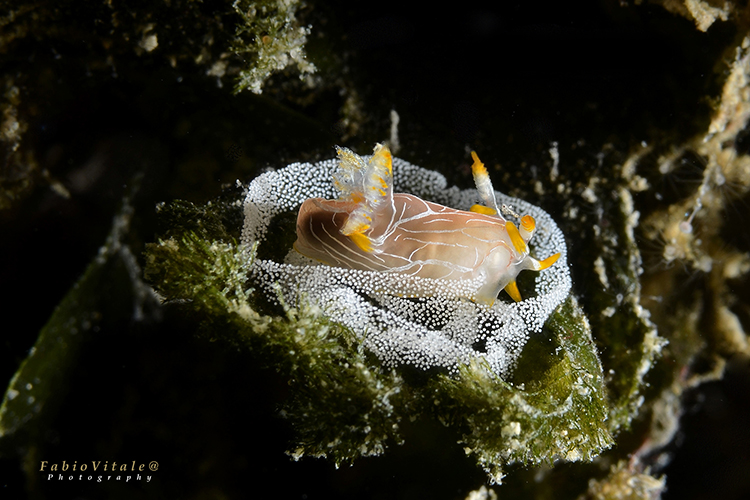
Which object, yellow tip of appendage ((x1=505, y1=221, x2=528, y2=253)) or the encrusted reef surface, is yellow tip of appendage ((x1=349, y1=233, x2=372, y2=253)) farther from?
yellow tip of appendage ((x1=505, y1=221, x2=528, y2=253))

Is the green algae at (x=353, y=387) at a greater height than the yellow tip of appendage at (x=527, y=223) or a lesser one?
lesser

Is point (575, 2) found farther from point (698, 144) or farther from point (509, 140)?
point (698, 144)

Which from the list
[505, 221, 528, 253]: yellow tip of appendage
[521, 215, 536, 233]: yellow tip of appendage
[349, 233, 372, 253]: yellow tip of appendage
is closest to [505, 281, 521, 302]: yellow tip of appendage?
[505, 221, 528, 253]: yellow tip of appendage

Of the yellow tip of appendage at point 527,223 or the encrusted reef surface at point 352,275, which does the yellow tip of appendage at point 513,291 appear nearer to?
the encrusted reef surface at point 352,275

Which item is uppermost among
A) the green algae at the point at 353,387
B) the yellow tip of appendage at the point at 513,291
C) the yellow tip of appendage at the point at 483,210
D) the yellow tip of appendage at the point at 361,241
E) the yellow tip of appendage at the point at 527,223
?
the yellow tip of appendage at the point at 527,223

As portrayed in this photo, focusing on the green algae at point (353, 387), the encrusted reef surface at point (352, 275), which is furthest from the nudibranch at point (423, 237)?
the green algae at point (353, 387)

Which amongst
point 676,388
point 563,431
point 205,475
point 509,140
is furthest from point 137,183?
point 676,388
